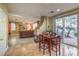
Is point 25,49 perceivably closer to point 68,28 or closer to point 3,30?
point 3,30

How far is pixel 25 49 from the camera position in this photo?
7.58 ft

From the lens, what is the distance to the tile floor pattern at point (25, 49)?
230cm

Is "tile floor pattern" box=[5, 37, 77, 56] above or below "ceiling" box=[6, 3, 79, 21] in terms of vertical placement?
below

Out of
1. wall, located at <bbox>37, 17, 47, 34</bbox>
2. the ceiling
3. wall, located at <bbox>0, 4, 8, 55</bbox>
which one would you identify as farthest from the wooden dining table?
wall, located at <bbox>0, 4, 8, 55</bbox>

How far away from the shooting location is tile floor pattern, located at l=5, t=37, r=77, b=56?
7.55 ft

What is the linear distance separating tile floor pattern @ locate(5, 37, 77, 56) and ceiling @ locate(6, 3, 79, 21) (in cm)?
56

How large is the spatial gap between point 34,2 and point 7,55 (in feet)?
4.26

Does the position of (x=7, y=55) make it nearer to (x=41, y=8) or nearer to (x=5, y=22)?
(x=5, y=22)

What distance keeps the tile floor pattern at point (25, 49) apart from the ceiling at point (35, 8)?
56 cm

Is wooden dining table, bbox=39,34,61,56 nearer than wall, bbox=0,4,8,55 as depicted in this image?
No

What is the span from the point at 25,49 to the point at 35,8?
0.93 meters

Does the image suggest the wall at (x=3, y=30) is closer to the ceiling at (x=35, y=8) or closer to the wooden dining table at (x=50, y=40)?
the ceiling at (x=35, y=8)

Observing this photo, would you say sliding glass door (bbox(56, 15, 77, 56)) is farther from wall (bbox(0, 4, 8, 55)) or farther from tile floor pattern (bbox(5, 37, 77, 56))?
wall (bbox(0, 4, 8, 55))

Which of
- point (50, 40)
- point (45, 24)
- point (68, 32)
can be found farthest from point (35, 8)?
point (68, 32)
